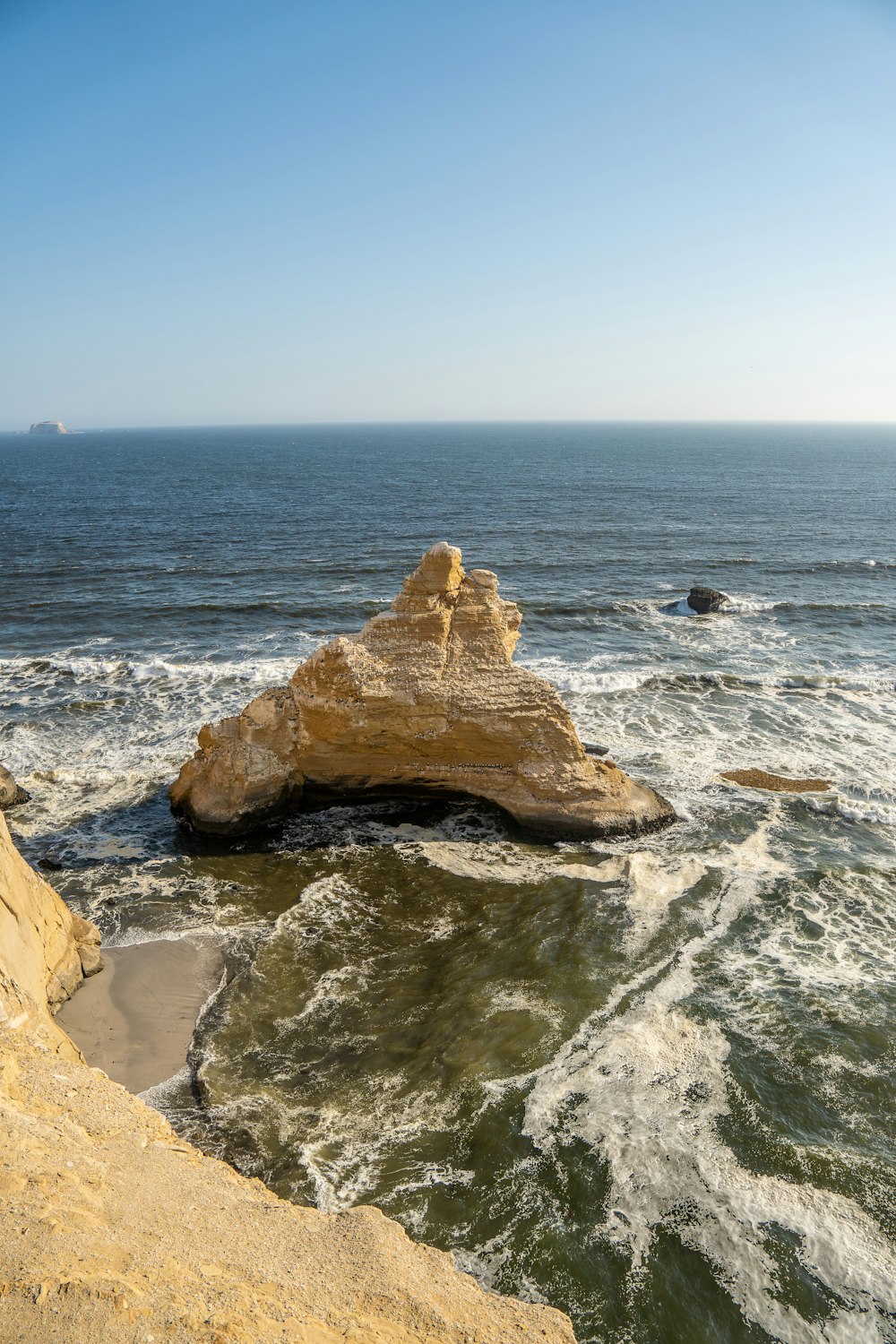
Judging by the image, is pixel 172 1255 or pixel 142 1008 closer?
pixel 172 1255

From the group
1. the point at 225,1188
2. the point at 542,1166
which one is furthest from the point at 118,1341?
the point at 542,1166

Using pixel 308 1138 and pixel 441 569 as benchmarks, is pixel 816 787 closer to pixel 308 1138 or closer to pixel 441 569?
pixel 441 569

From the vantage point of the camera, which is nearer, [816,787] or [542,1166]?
[542,1166]

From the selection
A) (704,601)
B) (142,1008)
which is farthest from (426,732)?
(704,601)

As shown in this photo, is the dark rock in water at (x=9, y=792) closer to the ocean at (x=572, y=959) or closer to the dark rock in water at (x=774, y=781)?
the ocean at (x=572, y=959)

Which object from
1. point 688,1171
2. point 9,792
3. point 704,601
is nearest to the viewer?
point 688,1171

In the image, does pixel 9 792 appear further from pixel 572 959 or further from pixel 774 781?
pixel 774 781
